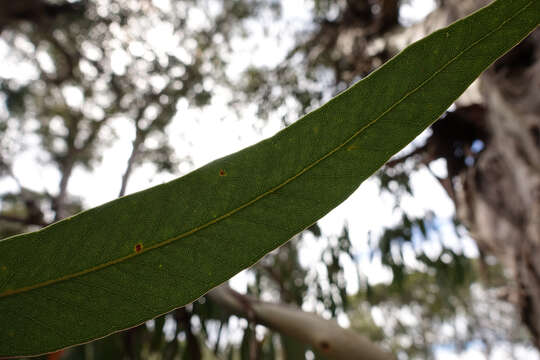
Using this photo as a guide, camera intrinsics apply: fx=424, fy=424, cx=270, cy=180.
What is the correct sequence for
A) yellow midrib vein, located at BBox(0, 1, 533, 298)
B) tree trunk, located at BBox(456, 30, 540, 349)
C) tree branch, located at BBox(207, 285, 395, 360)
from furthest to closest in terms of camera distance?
tree trunk, located at BBox(456, 30, 540, 349) < tree branch, located at BBox(207, 285, 395, 360) < yellow midrib vein, located at BBox(0, 1, 533, 298)

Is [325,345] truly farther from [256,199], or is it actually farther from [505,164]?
[505,164]

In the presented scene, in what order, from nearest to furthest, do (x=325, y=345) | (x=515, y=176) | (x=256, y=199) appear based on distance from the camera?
(x=256, y=199), (x=325, y=345), (x=515, y=176)

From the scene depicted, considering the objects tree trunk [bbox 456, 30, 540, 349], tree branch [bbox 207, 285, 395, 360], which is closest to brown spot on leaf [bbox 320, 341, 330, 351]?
tree branch [bbox 207, 285, 395, 360]

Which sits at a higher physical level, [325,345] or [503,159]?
[503,159]

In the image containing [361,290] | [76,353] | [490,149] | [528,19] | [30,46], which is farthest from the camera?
[30,46]

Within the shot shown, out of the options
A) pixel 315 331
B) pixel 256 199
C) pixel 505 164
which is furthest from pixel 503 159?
pixel 256 199

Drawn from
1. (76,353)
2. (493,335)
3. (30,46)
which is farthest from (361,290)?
(493,335)

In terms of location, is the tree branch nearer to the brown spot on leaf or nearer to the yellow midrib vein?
the brown spot on leaf

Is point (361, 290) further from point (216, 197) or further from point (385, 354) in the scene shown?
point (216, 197)
